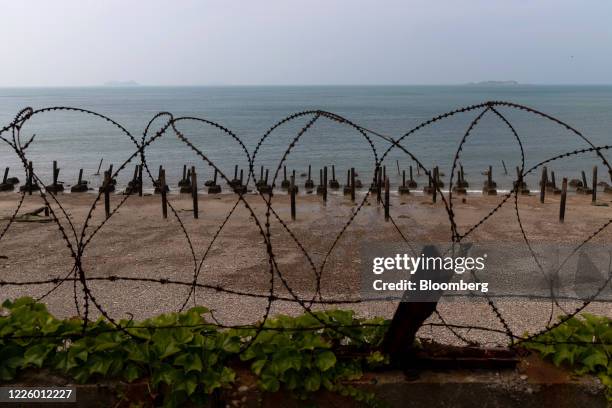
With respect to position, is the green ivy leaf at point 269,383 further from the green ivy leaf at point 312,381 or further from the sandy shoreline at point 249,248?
the sandy shoreline at point 249,248

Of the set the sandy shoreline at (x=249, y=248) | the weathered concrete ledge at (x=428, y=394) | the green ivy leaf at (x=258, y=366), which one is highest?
the green ivy leaf at (x=258, y=366)

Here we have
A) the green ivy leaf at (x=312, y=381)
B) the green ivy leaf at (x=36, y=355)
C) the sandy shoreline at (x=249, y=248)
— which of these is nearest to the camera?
the green ivy leaf at (x=312, y=381)

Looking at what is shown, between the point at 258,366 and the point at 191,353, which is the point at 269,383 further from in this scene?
the point at 191,353

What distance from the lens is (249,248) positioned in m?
16.7

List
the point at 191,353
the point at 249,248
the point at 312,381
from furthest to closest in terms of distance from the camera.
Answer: the point at 249,248, the point at 191,353, the point at 312,381

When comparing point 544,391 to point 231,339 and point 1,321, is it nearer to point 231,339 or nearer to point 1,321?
point 231,339

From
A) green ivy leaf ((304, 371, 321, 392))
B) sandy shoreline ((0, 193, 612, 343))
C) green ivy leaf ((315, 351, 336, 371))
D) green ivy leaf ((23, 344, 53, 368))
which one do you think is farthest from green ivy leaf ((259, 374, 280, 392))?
sandy shoreline ((0, 193, 612, 343))

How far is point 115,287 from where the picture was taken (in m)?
12.5

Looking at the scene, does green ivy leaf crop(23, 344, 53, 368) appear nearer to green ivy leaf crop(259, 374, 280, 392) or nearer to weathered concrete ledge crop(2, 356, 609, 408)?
weathered concrete ledge crop(2, 356, 609, 408)

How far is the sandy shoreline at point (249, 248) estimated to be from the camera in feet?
36.7

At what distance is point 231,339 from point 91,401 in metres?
1.22

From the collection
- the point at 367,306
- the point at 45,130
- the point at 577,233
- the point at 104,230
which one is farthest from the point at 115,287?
the point at 45,130

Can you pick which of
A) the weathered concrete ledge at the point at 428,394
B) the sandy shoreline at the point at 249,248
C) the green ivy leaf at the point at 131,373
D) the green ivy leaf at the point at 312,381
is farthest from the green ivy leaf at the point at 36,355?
the green ivy leaf at the point at 312,381

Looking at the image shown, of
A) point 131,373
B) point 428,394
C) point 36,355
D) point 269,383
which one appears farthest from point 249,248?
point 428,394
